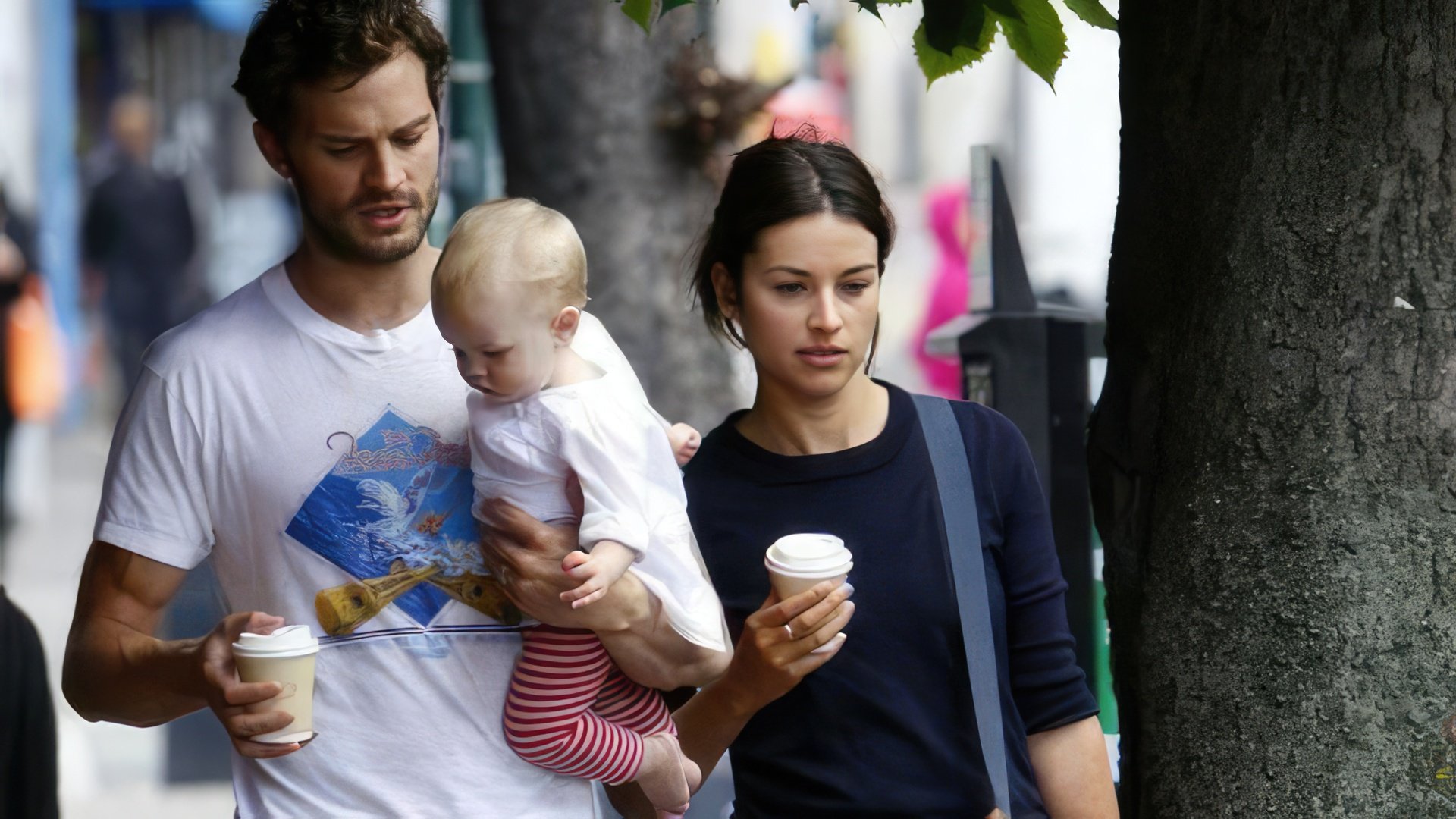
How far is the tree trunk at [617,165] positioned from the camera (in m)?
6.14

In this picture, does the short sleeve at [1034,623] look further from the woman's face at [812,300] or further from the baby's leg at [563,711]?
the baby's leg at [563,711]

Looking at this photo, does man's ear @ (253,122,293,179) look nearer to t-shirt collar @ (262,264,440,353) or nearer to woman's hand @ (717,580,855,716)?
t-shirt collar @ (262,264,440,353)

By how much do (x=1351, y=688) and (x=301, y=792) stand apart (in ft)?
5.02

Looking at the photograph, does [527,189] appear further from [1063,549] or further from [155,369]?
[155,369]

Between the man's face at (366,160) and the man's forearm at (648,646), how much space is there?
631 mm

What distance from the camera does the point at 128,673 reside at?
2479 mm

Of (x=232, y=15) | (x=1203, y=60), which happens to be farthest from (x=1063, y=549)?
(x=232, y=15)

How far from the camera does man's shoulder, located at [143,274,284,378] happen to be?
250 centimetres

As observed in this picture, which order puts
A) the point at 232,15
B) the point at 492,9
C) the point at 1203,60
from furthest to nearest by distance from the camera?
the point at 232,15 → the point at 492,9 → the point at 1203,60

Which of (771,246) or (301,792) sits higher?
(771,246)

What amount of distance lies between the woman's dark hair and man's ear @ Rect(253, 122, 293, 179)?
0.70 m

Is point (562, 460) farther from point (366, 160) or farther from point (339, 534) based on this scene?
point (366, 160)

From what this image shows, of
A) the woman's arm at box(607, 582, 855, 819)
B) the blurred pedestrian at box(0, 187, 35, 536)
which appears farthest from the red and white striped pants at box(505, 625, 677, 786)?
the blurred pedestrian at box(0, 187, 35, 536)

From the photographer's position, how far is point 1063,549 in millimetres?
3697
